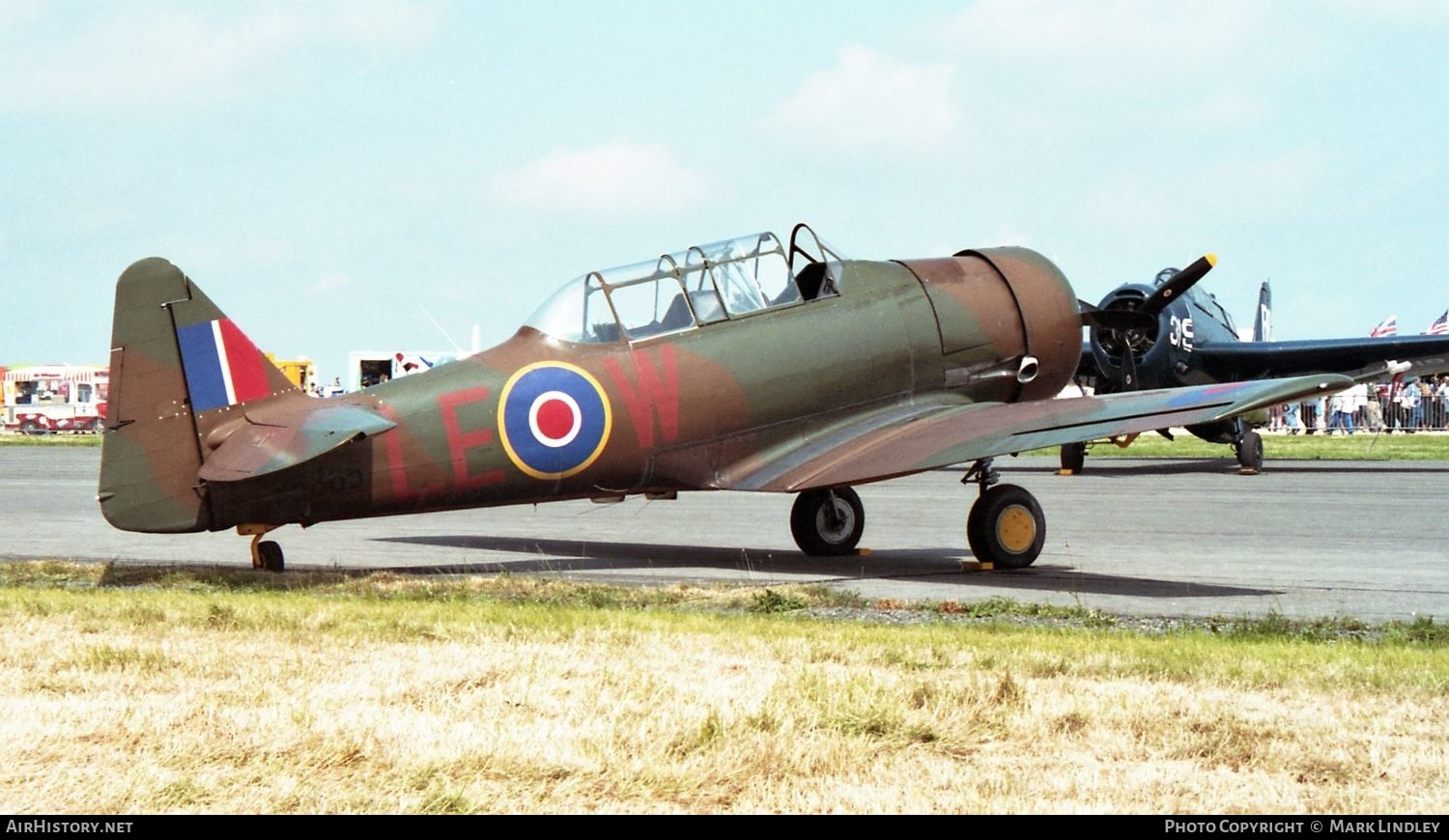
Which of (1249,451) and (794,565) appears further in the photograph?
(1249,451)

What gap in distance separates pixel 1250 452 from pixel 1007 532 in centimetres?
1412

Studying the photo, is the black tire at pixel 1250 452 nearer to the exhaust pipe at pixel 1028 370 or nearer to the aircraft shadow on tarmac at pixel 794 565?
the exhaust pipe at pixel 1028 370

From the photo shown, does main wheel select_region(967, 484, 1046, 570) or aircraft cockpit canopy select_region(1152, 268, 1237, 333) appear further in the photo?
aircraft cockpit canopy select_region(1152, 268, 1237, 333)

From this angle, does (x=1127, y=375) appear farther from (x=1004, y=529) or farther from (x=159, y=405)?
(x=159, y=405)

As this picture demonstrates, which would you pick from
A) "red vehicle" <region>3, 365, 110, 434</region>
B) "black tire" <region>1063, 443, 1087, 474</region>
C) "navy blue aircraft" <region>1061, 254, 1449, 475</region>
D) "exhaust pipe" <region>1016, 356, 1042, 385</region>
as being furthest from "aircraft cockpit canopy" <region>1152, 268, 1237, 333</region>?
"red vehicle" <region>3, 365, 110, 434</region>

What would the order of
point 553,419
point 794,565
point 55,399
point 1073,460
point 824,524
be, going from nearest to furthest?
1. point 553,419
2. point 794,565
3. point 824,524
4. point 1073,460
5. point 55,399

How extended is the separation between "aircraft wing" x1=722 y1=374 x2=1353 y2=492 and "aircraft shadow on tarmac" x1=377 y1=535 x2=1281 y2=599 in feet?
2.51

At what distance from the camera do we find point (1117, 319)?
15195 mm

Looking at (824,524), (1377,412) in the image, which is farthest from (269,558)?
(1377,412)

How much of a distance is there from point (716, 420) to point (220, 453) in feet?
12.0

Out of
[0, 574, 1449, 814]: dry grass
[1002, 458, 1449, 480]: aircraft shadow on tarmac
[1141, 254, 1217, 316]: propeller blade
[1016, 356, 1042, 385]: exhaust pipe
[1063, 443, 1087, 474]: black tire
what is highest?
[1141, 254, 1217, 316]: propeller blade

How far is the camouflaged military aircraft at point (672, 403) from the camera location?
9.83 meters

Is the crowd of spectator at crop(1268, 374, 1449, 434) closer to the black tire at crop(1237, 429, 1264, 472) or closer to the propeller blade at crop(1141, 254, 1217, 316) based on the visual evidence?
the black tire at crop(1237, 429, 1264, 472)

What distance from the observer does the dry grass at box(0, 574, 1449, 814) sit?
4.43 m
